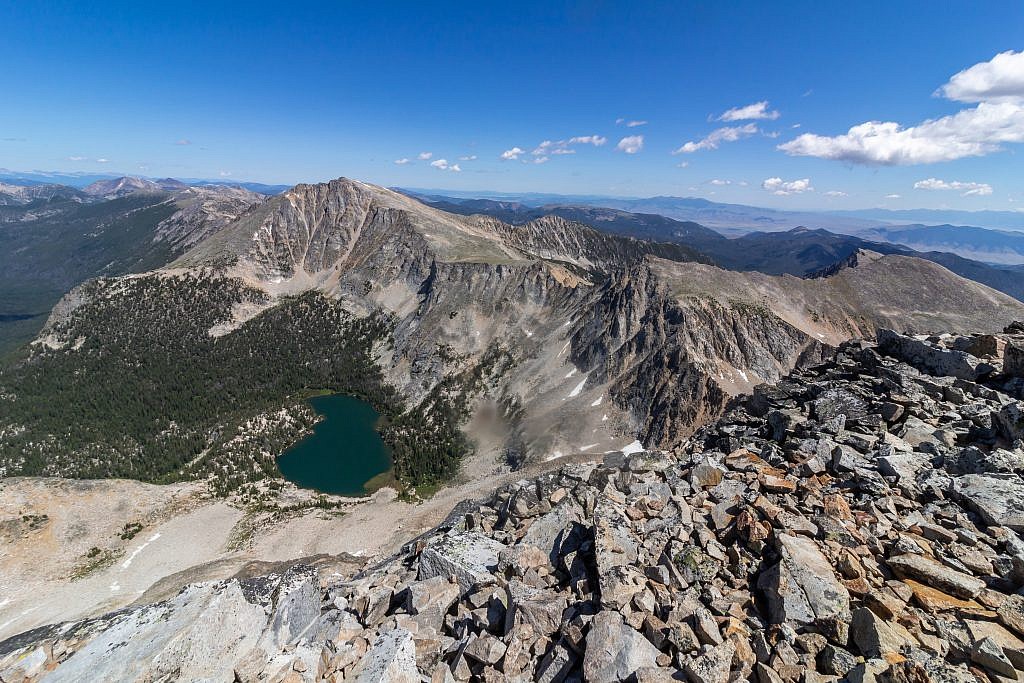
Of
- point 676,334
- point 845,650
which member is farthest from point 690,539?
point 676,334

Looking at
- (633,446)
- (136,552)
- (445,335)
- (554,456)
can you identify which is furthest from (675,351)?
(136,552)

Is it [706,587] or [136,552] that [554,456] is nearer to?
[136,552]

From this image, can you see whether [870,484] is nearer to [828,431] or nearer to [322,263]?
[828,431]

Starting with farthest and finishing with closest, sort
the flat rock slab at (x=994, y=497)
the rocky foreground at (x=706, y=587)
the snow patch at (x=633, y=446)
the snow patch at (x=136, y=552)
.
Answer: the snow patch at (x=633, y=446) < the snow patch at (x=136, y=552) < the flat rock slab at (x=994, y=497) < the rocky foreground at (x=706, y=587)

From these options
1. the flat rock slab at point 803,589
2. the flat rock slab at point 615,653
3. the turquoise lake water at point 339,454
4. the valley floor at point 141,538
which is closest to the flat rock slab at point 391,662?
the flat rock slab at point 615,653

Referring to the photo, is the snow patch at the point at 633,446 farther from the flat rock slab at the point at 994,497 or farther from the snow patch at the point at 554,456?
the flat rock slab at the point at 994,497

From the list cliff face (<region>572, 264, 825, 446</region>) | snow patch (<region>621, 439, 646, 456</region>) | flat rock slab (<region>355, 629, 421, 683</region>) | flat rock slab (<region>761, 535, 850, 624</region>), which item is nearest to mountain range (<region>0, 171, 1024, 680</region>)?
flat rock slab (<region>355, 629, 421, 683</region>)
